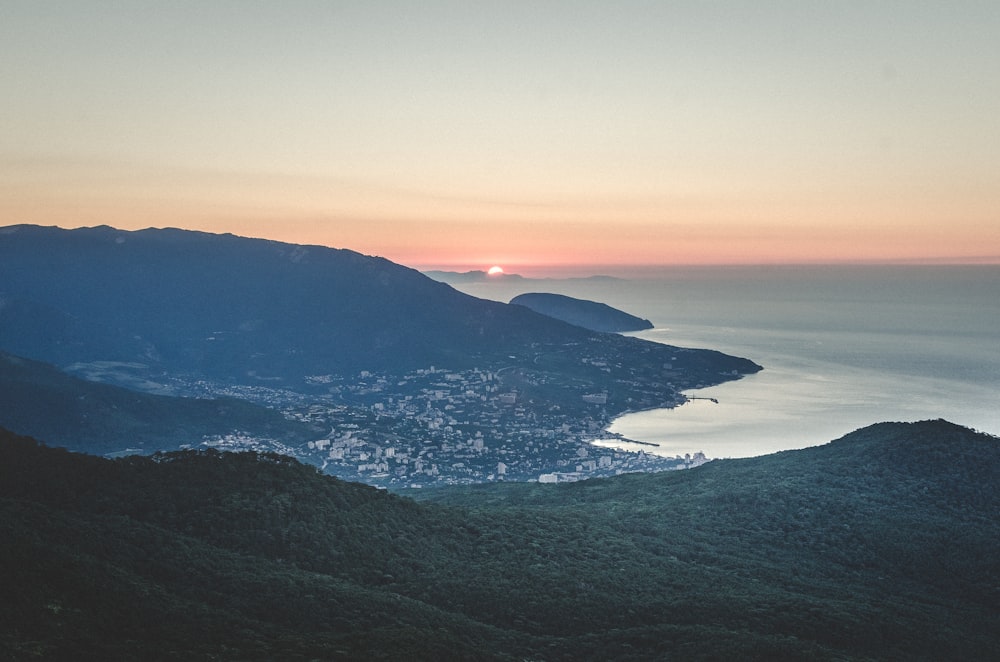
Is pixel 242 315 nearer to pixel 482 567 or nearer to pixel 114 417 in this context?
pixel 114 417

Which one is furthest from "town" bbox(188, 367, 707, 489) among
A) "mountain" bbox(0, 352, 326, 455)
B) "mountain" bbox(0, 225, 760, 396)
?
"mountain" bbox(0, 225, 760, 396)

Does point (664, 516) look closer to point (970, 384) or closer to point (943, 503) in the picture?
point (943, 503)

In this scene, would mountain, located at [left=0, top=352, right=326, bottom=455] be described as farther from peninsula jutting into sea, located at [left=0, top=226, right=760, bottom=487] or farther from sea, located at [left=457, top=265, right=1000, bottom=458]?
sea, located at [left=457, top=265, right=1000, bottom=458]

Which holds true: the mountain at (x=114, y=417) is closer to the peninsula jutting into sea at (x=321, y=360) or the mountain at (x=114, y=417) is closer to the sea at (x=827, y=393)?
the peninsula jutting into sea at (x=321, y=360)

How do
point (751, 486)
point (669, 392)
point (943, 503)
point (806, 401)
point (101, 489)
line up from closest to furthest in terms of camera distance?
1. point (101, 489)
2. point (943, 503)
3. point (751, 486)
4. point (806, 401)
5. point (669, 392)

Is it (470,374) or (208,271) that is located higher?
(208,271)

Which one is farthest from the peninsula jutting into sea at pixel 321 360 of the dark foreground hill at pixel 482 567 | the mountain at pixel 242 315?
the dark foreground hill at pixel 482 567

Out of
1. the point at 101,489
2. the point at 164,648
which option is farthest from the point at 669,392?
the point at 164,648

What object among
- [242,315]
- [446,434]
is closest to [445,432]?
[446,434]
